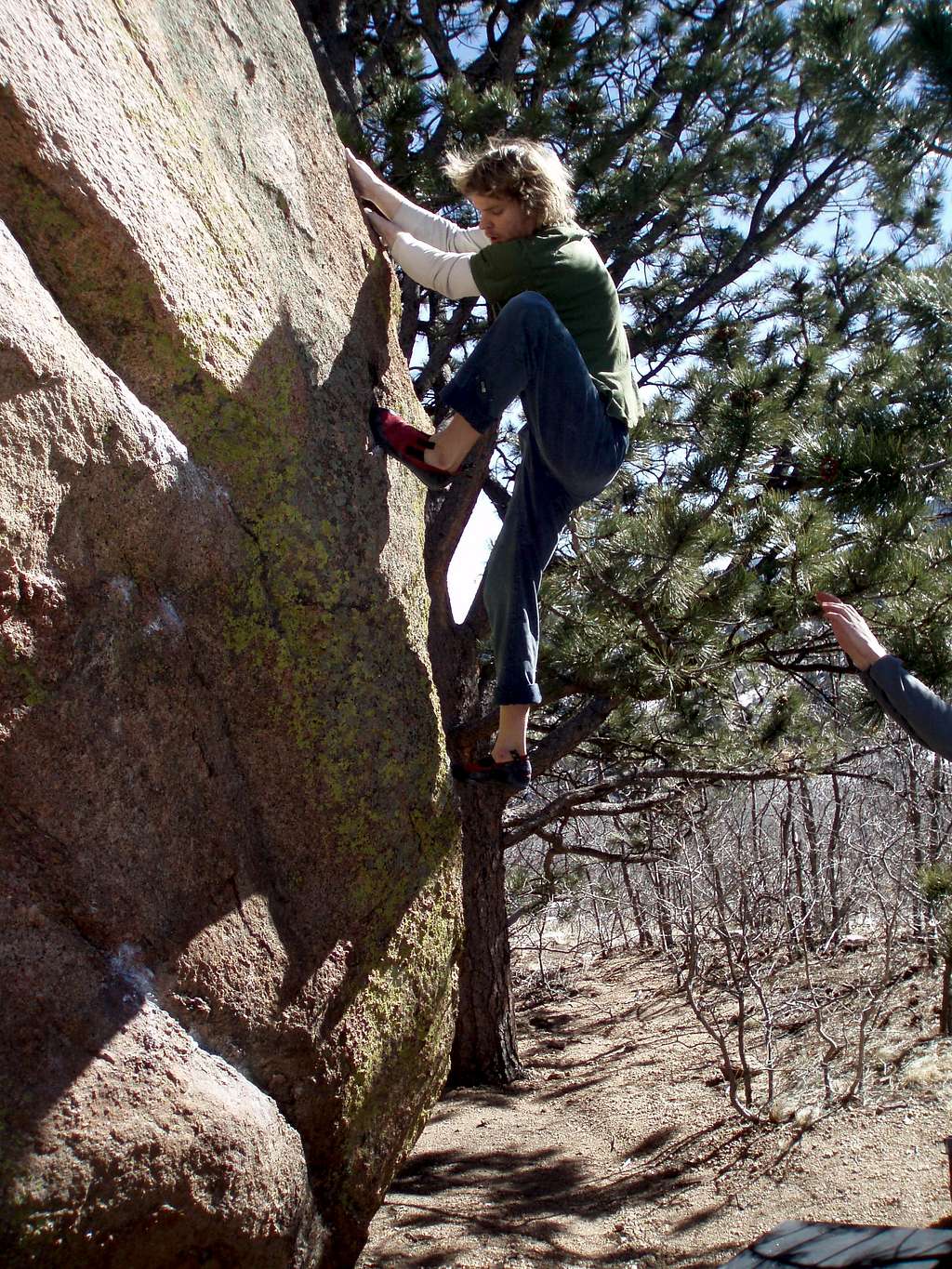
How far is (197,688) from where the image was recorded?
84.8 inches

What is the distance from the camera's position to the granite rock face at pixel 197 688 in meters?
1.83

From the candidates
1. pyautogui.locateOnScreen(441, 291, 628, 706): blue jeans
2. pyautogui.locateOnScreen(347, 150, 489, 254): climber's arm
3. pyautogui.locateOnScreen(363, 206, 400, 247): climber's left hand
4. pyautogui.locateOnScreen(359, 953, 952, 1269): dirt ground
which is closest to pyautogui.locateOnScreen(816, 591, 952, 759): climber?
pyautogui.locateOnScreen(441, 291, 628, 706): blue jeans

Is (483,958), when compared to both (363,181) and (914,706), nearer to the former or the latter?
(914,706)

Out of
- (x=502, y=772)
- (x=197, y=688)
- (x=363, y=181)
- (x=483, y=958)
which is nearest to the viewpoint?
(x=197, y=688)

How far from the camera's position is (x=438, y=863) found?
2.61 meters

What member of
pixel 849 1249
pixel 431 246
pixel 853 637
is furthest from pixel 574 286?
pixel 849 1249

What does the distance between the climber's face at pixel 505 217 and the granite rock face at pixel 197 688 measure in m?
0.39

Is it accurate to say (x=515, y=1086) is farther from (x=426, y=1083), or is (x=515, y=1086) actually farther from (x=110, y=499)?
(x=110, y=499)

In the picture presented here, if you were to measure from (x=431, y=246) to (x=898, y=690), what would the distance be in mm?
1701

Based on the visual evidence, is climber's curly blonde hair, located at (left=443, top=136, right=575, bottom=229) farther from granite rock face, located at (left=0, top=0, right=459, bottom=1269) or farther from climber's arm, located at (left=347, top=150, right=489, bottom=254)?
granite rock face, located at (left=0, top=0, right=459, bottom=1269)

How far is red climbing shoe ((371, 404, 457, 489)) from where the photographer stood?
258 cm

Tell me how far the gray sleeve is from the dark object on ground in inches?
42.8

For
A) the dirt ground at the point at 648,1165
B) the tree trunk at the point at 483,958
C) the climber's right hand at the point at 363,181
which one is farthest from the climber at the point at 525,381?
the tree trunk at the point at 483,958

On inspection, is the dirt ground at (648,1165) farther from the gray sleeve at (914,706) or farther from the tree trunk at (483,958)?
the gray sleeve at (914,706)
